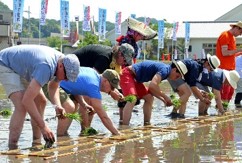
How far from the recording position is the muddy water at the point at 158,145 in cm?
707

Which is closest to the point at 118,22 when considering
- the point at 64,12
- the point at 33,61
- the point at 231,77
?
the point at 64,12

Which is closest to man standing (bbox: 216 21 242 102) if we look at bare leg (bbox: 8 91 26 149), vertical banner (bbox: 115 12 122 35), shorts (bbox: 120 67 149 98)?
shorts (bbox: 120 67 149 98)

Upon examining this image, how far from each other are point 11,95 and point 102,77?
4.68 feet

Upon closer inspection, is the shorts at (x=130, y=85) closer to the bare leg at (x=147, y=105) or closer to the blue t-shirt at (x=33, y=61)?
the bare leg at (x=147, y=105)

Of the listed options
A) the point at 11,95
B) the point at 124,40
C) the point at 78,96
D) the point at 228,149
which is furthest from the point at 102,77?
the point at 124,40

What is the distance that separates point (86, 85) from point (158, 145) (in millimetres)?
1271

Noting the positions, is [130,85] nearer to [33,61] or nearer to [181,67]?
[181,67]

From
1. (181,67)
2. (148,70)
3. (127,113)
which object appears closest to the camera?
(127,113)

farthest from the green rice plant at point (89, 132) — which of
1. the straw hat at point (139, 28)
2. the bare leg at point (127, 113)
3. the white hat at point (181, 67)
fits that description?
the straw hat at point (139, 28)

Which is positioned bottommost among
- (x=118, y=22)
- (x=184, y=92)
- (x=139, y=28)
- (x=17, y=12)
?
(x=184, y=92)

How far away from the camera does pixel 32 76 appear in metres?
7.25

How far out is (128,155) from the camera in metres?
7.29

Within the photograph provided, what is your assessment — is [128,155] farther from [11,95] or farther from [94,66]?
[94,66]

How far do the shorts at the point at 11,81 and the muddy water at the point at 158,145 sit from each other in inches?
28.8
